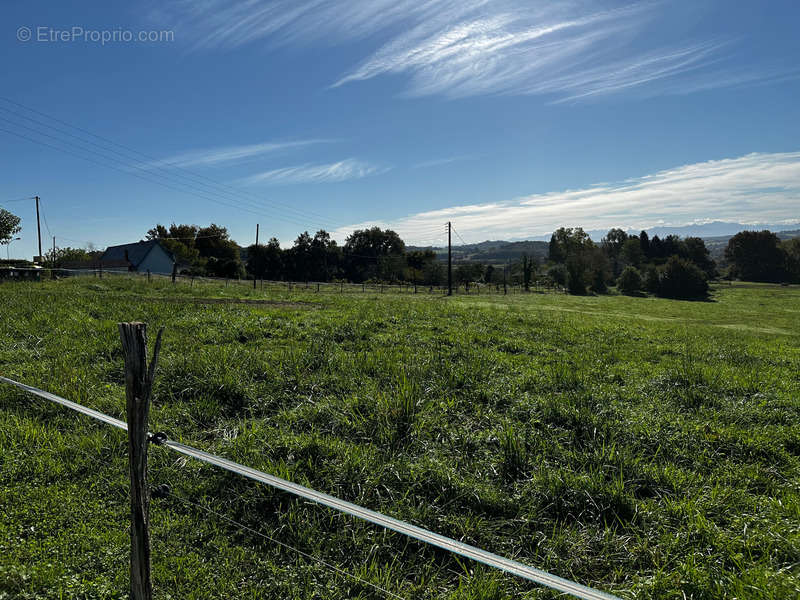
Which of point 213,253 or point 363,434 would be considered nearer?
→ point 363,434

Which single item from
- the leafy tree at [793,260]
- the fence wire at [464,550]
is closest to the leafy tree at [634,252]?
the leafy tree at [793,260]

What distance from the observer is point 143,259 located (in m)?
68.0

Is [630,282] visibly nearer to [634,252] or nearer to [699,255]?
[699,255]

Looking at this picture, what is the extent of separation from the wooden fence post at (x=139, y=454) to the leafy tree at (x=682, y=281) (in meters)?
84.6

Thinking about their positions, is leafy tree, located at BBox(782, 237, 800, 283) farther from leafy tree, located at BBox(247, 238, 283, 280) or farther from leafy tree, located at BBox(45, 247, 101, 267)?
leafy tree, located at BBox(45, 247, 101, 267)

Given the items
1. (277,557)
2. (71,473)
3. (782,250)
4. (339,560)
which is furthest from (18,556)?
(782,250)

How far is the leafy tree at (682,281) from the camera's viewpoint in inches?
2852

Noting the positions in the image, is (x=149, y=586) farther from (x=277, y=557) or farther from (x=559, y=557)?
(x=559, y=557)

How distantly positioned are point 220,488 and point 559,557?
3224 millimetres

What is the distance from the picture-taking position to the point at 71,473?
4.40 metres

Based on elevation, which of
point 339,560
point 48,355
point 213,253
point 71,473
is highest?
point 213,253

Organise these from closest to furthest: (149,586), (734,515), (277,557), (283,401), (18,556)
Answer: (149,586)
(18,556)
(277,557)
(734,515)
(283,401)

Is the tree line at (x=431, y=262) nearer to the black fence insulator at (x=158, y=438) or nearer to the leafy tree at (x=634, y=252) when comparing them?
the leafy tree at (x=634, y=252)

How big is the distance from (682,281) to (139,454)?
3472 inches
